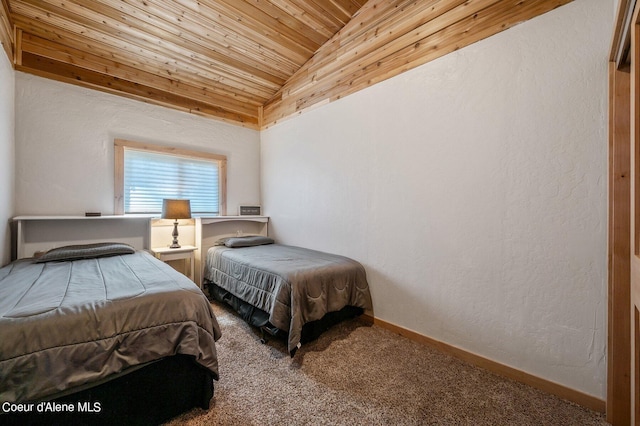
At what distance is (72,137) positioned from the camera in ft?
9.45

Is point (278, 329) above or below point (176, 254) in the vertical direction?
below

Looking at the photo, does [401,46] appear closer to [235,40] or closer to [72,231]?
[235,40]

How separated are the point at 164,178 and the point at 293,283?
8.35 feet

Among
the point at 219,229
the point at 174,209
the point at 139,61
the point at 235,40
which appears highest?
the point at 235,40

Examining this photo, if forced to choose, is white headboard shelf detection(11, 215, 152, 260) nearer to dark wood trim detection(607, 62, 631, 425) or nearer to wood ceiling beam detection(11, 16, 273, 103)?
wood ceiling beam detection(11, 16, 273, 103)

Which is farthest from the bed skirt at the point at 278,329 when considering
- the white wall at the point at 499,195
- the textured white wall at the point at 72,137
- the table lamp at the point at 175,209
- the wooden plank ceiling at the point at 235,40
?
the wooden plank ceiling at the point at 235,40

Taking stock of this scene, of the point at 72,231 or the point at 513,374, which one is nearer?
the point at 513,374

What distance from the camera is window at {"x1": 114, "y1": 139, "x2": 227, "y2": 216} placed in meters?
3.22

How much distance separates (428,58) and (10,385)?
10.5 ft

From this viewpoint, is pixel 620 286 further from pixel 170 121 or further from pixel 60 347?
pixel 170 121

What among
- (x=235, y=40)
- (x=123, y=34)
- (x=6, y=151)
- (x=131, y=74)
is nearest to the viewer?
(x=6, y=151)

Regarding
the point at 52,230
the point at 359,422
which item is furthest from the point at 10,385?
the point at 52,230

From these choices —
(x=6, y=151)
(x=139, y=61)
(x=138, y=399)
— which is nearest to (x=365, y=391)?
(x=138, y=399)

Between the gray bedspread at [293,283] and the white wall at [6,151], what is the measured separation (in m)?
1.82
